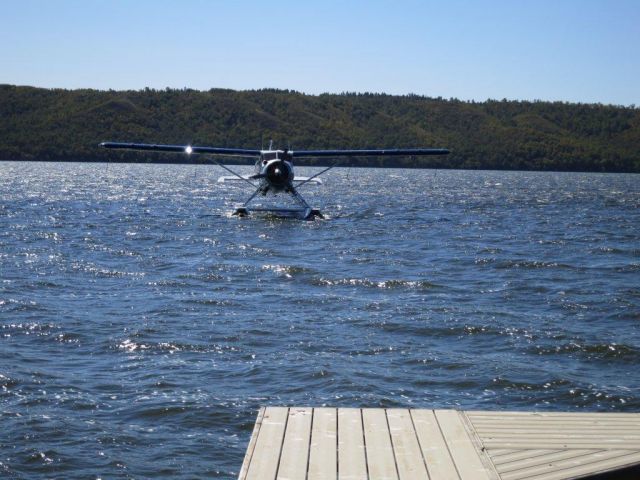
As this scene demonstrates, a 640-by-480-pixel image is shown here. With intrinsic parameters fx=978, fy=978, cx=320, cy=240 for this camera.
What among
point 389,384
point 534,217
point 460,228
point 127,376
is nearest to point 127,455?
point 127,376

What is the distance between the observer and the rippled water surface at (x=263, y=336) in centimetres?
893

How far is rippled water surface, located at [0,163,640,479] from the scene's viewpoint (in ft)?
29.3

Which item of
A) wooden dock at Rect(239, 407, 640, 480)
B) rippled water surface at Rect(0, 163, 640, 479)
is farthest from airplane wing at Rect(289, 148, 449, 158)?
wooden dock at Rect(239, 407, 640, 480)

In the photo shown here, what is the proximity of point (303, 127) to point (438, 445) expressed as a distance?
152423 mm

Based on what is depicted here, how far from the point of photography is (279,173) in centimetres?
3186

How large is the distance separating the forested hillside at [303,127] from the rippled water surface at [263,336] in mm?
116677

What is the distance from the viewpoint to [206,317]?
1410 cm

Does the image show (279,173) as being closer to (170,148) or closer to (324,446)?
(170,148)

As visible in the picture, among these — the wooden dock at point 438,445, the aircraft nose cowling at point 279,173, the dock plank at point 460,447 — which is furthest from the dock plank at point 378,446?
the aircraft nose cowling at point 279,173

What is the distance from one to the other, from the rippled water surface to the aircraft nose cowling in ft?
17.3

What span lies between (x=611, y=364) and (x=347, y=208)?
31206 millimetres

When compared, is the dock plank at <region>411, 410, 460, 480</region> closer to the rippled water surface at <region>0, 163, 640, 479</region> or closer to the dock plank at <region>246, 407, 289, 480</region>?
the dock plank at <region>246, 407, 289, 480</region>

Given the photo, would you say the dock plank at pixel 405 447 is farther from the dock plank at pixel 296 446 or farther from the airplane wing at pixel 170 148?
the airplane wing at pixel 170 148

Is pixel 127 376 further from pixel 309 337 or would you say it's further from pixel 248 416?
pixel 309 337
